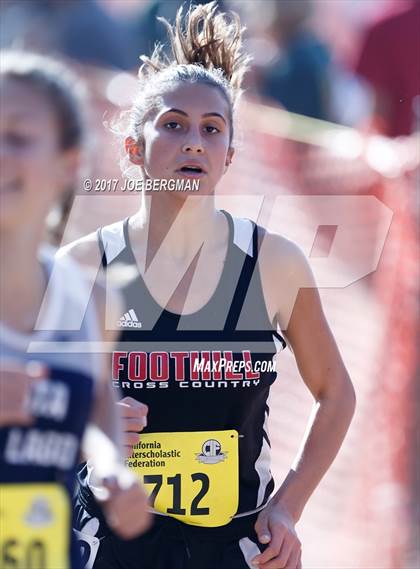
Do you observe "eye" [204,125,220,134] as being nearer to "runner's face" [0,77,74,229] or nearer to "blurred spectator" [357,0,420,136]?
"runner's face" [0,77,74,229]

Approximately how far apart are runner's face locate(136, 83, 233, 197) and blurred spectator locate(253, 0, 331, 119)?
12.4 feet

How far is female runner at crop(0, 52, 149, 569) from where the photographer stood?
2.46 meters

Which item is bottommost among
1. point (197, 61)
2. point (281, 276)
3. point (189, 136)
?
point (281, 276)

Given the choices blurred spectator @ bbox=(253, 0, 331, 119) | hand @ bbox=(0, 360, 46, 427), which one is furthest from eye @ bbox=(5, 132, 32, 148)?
blurred spectator @ bbox=(253, 0, 331, 119)

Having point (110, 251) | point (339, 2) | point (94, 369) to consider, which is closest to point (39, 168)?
point (94, 369)

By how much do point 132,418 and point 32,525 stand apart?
629 mm

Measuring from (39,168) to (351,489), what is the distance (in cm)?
346

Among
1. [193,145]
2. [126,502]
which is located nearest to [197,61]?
[193,145]

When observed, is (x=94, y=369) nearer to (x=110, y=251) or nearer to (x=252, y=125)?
(x=110, y=251)

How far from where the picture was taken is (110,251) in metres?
3.39

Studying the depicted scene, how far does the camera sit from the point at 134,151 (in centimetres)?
358

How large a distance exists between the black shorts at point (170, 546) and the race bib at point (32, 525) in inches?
30.6

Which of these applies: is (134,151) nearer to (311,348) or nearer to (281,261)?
(281,261)

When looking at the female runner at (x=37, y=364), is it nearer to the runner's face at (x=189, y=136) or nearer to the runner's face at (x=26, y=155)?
the runner's face at (x=26, y=155)
